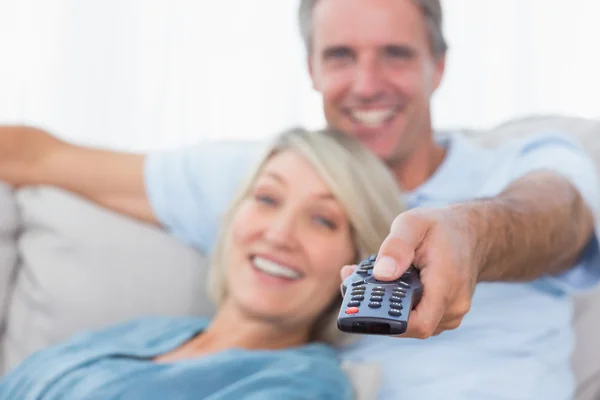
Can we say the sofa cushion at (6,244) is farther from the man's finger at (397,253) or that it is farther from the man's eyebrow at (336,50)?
the man's finger at (397,253)

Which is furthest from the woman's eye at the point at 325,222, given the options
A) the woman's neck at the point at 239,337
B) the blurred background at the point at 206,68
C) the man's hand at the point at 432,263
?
the blurred background at the point at 206,68

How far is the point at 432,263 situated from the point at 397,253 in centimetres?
4

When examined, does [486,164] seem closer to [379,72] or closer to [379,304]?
[379,72]

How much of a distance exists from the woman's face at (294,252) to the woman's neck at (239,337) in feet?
0.06

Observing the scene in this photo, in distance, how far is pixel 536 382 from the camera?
89cm

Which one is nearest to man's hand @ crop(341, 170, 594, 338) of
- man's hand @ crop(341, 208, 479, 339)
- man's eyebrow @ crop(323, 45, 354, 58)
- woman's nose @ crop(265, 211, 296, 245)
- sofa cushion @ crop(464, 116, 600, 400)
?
man's hand @ crop(341, 208, 479, 339)

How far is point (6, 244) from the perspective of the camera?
44.0 inches

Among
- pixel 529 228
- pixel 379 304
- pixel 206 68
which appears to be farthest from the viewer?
pixel 206 68

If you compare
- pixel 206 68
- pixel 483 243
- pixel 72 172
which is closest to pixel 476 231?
pixel 483 243

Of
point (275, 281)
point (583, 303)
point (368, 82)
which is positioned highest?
point (368, 82)

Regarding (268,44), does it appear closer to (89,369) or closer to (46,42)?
(46,42)

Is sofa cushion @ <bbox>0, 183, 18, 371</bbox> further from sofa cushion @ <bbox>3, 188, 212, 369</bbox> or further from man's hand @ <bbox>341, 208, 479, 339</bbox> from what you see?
man's hand @ <bbox>341, 208, 479, 339</bbox>

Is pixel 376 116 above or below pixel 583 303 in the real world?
above

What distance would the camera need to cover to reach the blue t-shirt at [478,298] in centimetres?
88
